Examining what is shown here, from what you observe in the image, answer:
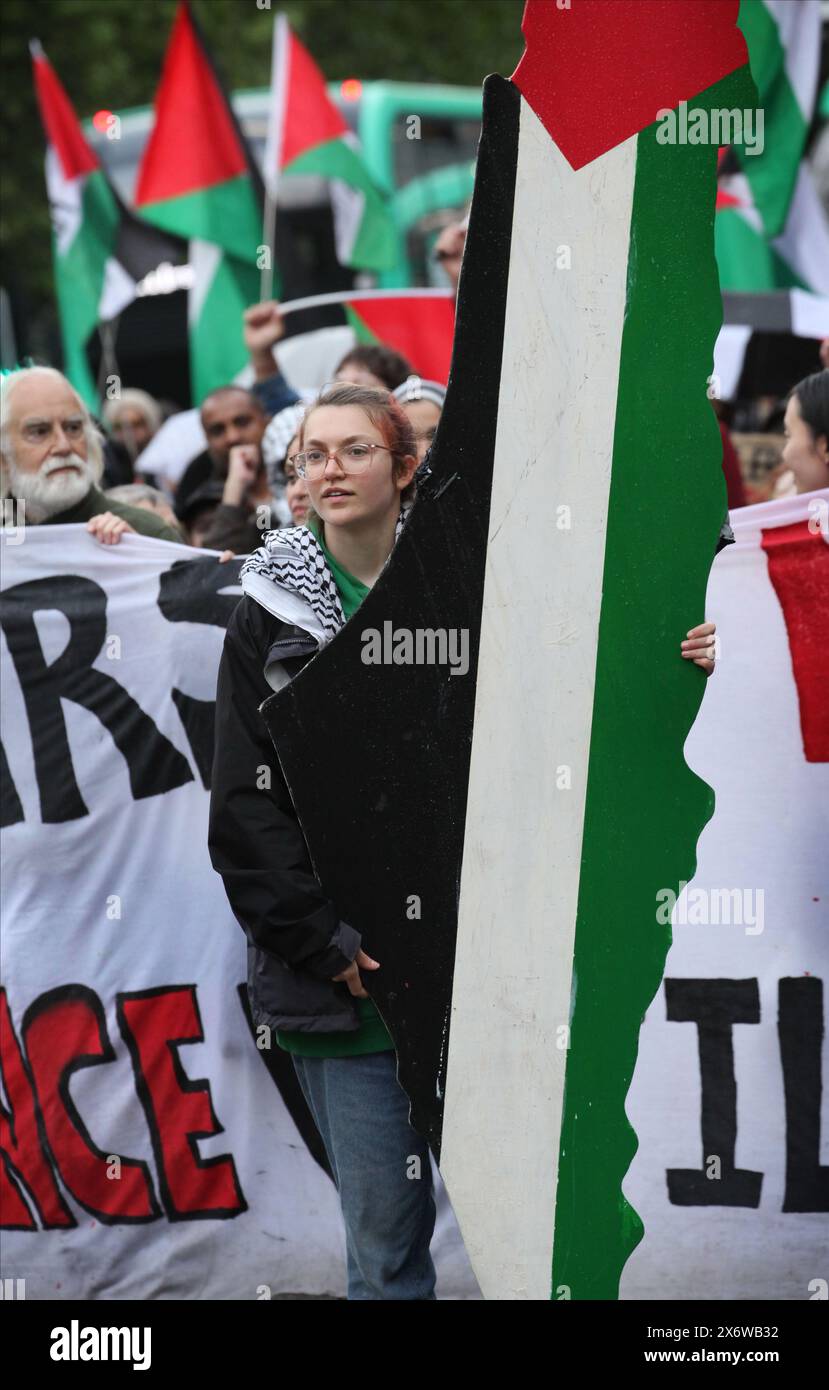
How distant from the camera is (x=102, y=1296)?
14.1 ft

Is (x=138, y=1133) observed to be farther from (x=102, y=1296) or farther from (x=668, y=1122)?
(x=668, y=1122)

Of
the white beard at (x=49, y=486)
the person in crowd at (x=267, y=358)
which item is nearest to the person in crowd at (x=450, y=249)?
the person in crowd at (x=267, y=358)

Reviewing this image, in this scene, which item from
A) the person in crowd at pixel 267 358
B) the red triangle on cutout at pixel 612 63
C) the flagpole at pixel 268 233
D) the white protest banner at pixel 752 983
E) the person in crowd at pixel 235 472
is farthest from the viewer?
the flagpole at pixel 268 233

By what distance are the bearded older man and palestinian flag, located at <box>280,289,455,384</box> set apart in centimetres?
305

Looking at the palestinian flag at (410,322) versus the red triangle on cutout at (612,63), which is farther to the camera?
the palestinian flag at (410,322)

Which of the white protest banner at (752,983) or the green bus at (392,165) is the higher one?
the green bus at (392,165)

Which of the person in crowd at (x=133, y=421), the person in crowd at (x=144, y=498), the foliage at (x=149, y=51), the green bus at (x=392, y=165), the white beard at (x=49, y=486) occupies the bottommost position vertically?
the white beard at (x=49, y=486)

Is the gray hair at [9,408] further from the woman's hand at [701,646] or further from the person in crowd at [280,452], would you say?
the woman's hand at [701,646]

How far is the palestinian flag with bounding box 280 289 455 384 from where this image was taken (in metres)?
7.66

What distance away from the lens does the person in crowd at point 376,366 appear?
556 centimetres

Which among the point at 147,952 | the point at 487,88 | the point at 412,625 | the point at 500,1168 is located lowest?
the point at 500,1168

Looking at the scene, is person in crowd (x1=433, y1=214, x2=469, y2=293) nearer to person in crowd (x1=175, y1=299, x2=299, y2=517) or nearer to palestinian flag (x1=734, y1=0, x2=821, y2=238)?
person in crowd (x1=175, y1=299, x2=299, y2=517)

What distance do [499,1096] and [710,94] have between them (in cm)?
170
